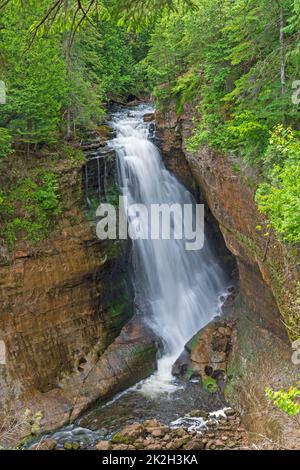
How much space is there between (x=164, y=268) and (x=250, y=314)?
14.0 feet

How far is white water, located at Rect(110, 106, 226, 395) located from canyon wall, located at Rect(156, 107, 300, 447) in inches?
50.3

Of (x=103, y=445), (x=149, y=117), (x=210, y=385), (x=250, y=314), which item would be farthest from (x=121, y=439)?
(x=149, y=117)

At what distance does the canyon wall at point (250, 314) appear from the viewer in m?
10.4

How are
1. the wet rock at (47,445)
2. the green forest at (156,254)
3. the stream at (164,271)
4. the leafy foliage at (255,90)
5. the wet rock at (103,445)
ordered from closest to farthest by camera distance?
the leafy foliage at (255,90), the wet rock at (103,445), the wet rock at (47,445), the green forest at (156,254), the stream at (164,271)

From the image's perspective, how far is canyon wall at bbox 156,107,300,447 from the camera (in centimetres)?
1036

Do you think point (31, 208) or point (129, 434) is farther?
point (31, 208)

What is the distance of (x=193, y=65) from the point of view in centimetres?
1750

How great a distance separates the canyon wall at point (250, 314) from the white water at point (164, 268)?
1278 mm

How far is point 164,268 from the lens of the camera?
17.5m

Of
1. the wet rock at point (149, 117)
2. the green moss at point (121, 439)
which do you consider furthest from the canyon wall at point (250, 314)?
the wet rock at point (149, 117)

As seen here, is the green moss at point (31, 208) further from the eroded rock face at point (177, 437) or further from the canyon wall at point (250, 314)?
the eroded rock face at point (177, 437)

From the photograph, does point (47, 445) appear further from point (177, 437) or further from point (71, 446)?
point (177, 437)

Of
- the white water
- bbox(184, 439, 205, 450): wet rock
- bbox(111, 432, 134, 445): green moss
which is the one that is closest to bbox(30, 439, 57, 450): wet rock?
bbox(111, 432, 134, 445): green moss
